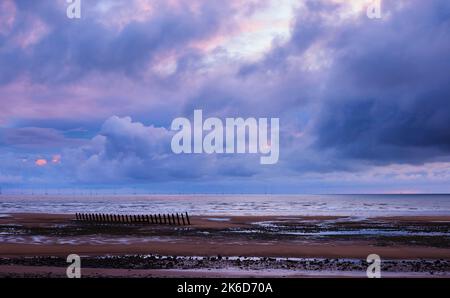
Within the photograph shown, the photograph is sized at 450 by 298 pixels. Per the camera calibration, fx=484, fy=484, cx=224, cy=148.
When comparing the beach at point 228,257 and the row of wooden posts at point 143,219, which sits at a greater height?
the beach at point 228,257

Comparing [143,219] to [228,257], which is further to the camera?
[143,219]

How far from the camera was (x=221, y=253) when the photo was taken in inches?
1069

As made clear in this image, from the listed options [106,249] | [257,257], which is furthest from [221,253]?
[106,249]

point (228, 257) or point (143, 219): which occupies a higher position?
point (228, 257)

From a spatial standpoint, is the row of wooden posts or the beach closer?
the beach

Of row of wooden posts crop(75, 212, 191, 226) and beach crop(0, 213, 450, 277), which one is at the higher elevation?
beach crop(0, 213, 450, 277)

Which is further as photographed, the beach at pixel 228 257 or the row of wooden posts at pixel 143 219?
the row of wooden posts at pixel 143 219
